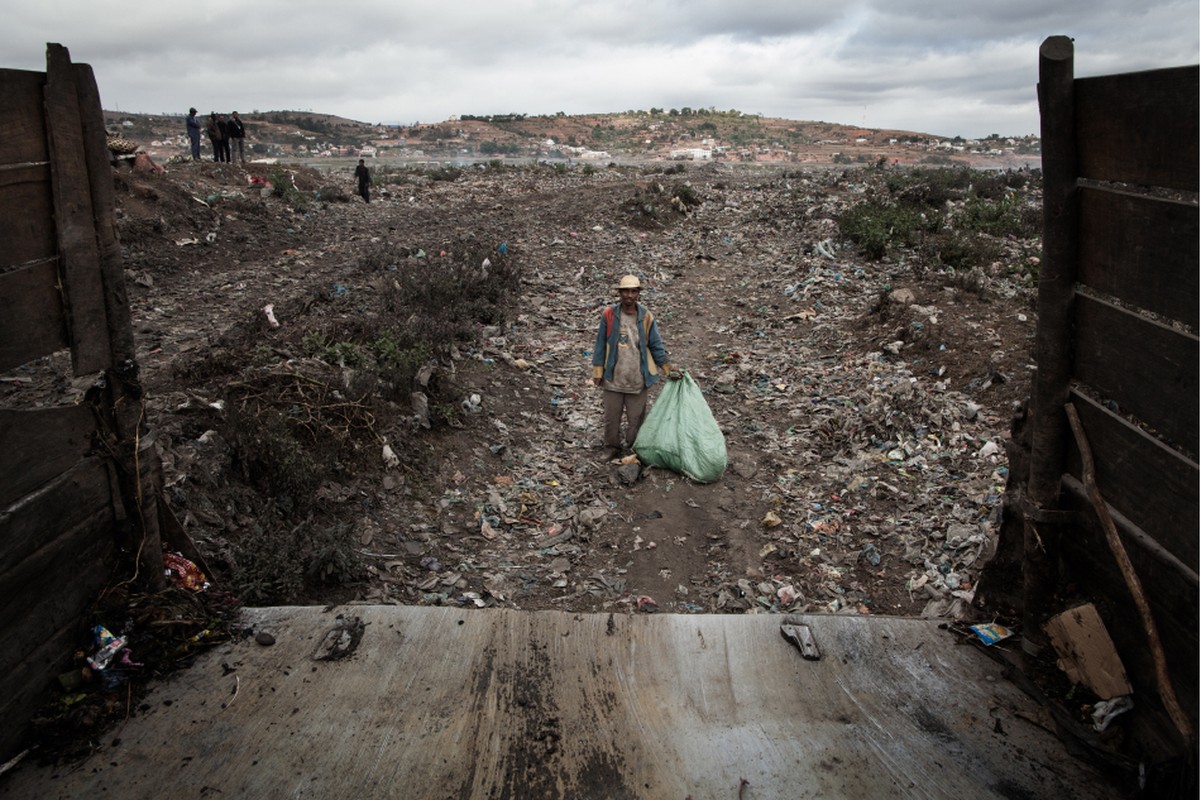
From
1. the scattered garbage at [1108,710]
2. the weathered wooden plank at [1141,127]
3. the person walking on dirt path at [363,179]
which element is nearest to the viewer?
the weathered wooden plank at [1141,127]

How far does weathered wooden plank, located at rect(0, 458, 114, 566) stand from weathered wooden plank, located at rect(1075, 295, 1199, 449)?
9.76 ft

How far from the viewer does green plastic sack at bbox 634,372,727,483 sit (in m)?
5.68

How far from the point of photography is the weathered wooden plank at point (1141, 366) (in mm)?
1696

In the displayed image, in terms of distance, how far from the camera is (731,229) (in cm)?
1620

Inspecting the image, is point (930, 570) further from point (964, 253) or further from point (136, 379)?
point (964, 253)

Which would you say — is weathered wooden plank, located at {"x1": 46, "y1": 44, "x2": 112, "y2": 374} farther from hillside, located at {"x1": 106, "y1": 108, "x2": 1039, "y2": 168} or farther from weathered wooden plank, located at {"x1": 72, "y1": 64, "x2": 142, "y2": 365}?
hillside, located at {"x1": 106, "y1": 108, "x2": 1039, "y2": 168}

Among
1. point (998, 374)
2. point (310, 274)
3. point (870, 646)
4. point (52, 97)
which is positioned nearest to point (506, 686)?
point (870, 646)

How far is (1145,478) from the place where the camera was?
1889 millimetres

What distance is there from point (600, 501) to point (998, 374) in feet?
12.2

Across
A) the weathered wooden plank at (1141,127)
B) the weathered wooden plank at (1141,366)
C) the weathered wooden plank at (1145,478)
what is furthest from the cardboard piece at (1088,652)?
the weathered wooden plank at (1141,127)

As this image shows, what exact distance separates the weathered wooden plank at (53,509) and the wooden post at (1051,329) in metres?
2.97

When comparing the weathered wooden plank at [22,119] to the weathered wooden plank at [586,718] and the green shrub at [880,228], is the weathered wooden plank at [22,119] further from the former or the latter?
the green shrub at [880,228]

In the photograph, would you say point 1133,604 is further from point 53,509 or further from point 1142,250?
point 53,509

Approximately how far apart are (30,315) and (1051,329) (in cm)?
303
